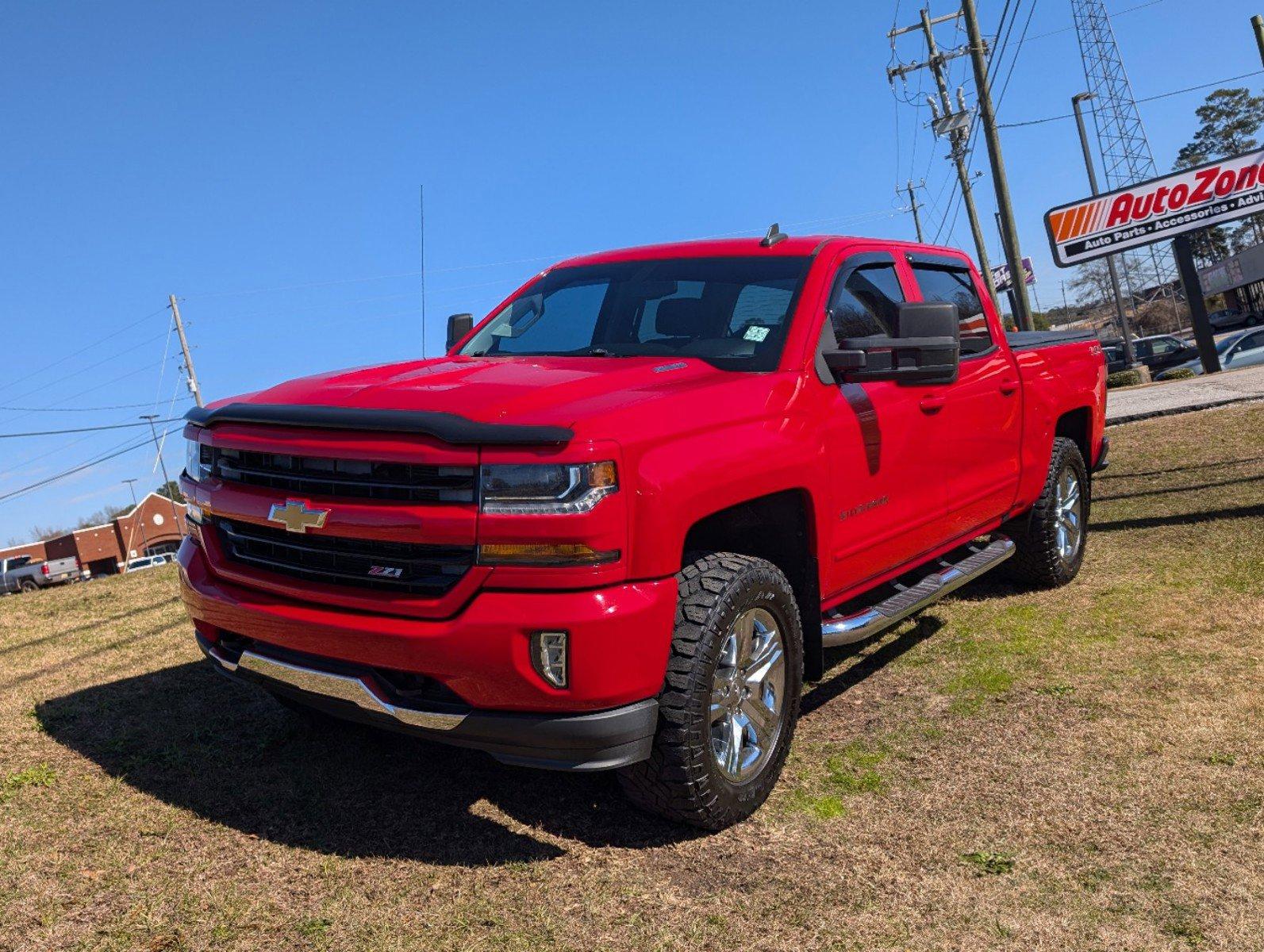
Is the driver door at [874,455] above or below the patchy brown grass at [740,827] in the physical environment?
above

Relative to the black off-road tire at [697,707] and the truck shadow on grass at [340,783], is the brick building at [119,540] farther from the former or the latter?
the black off-road tire at [697,707]

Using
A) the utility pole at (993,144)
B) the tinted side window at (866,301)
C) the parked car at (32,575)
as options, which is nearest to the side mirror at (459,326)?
the tinted side window at (866,301)

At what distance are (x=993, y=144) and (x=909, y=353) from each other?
14352 millimetres

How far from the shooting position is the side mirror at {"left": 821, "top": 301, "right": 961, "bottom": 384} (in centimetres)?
420

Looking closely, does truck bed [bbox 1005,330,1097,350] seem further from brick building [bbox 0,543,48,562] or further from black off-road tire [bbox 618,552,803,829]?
Result: brick building [bbox 0,543,48,562]

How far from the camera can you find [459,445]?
3.12m

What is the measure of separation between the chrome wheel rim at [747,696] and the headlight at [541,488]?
737 millimetres

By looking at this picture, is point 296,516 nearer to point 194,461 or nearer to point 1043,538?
point 194,461

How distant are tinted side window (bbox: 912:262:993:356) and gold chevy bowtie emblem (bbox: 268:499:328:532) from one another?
3355mm

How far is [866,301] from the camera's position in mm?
4805

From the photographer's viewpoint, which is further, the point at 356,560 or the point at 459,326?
the point at 459,326

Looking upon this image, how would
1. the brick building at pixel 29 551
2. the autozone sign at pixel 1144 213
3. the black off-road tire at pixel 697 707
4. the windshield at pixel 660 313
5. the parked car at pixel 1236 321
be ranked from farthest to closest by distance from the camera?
the brick building at pixel 29 551 → the parked car at pixel 1236 321 → the autozone sign at pixel 1144 213 → the windshield at pixel 660 313 → the black off-road tire at pixel 697 707

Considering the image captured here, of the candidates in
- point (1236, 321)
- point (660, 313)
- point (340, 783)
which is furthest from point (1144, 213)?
point (1236, 321)

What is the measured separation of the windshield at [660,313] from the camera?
169 inches
